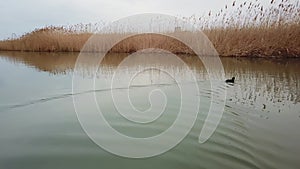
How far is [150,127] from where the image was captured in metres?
3.65

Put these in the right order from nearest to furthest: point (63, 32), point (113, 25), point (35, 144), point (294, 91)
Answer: point (35, 144)
point (294, 91)
point (113, 25)
point (63, 32)

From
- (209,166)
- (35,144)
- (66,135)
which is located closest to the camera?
(209,166)

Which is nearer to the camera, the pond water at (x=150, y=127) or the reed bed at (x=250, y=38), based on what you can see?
the pond water at (x=150, y=127)

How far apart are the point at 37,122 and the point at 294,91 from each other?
14.9ft

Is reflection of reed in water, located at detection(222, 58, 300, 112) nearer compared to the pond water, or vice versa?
the pond water

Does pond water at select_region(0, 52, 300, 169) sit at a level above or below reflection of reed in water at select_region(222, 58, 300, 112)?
below

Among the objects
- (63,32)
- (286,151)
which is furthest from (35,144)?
(63,32)

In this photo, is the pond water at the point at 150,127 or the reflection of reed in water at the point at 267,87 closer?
the pond water at the point at 150,127

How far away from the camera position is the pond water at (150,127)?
2.72 m

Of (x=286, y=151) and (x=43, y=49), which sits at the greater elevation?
(x=43, y=49)

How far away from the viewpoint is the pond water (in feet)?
8.93

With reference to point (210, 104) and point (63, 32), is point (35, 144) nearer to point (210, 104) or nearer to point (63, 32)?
point (210, 104)

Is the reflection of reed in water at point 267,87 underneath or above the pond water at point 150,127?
above

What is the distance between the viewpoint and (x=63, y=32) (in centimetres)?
1798
